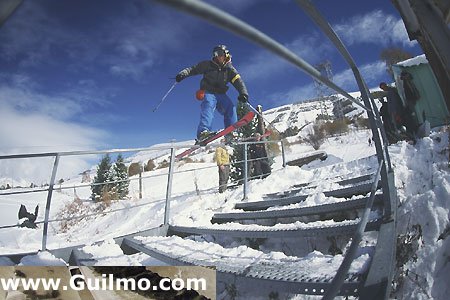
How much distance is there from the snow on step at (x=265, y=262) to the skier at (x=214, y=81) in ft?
14.5

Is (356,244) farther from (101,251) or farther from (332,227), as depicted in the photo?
(101,251)

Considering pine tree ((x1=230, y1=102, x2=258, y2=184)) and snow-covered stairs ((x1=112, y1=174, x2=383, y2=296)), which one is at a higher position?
pine tree ((x1=230, y1=102, x2=258, y2=184))

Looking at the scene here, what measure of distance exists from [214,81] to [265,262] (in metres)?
5.68

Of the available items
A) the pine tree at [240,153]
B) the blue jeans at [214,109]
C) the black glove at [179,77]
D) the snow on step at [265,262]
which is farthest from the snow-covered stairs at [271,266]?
→ the pine tree at [240,153]

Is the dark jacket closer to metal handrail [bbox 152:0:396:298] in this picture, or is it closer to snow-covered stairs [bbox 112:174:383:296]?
snow-covered stairs [bbox 112:174:383:296]

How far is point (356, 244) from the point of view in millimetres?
1238

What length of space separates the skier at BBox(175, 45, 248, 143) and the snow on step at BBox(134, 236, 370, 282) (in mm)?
4423

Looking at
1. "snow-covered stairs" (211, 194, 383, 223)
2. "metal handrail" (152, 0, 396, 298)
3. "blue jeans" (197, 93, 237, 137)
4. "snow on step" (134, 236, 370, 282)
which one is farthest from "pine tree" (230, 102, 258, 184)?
"metal handrail" (152, 0, 396, 298)

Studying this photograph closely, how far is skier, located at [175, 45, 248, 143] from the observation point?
23.0 ft

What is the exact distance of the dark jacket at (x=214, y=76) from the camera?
283 inches

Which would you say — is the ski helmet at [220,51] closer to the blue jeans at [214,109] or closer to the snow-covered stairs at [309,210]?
the blue jeans at [214,109]

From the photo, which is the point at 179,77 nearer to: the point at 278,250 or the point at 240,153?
the point at 278,250

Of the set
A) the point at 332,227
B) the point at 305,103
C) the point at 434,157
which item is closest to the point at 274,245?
the point at 332,227

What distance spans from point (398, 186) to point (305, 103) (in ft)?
398
